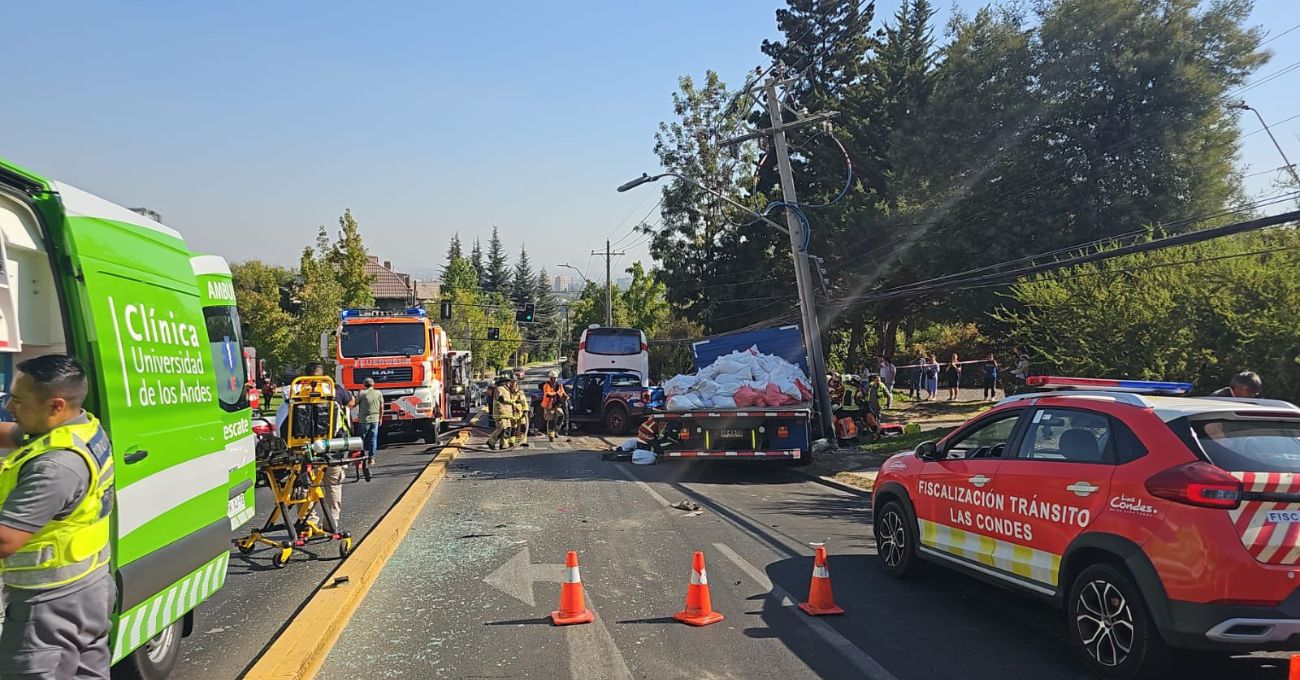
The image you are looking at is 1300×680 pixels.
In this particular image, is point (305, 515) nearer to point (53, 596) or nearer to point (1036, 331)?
point (53, 596)

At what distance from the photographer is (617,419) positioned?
24.5 meters

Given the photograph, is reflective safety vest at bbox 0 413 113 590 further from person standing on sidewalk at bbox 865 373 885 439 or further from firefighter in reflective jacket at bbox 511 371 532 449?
person standing on sidewalk at bbox 865 373 885 439

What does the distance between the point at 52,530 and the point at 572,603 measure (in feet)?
11.9

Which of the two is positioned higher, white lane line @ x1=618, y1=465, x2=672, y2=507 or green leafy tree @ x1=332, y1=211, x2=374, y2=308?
green leafy tree @ x1=332, y1=211, x2=374, y2=308

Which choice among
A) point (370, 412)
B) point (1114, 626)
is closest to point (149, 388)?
point (1114, 626)

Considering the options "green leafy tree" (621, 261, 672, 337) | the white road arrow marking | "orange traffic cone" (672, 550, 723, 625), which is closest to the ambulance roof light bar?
"orange traffic cone" (672, 550, 723, 625)

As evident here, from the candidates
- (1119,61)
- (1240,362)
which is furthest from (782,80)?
(1119,61)

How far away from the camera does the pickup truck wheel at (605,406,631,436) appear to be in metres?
24.5

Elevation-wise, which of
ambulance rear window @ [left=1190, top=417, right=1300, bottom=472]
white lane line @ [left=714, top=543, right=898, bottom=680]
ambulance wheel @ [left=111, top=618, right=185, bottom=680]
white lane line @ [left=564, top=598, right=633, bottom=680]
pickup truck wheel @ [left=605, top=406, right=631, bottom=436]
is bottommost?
white lane line @ [left=714, top=543, right=898, bottom=680]

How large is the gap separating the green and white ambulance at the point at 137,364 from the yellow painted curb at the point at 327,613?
0.56 metres

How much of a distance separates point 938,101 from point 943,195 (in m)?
3.34

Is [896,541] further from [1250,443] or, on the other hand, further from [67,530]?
[67,530]

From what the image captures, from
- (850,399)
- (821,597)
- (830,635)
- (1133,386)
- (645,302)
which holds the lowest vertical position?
(830,635)

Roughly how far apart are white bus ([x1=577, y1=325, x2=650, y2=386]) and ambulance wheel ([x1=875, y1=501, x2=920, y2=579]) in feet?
67.6
